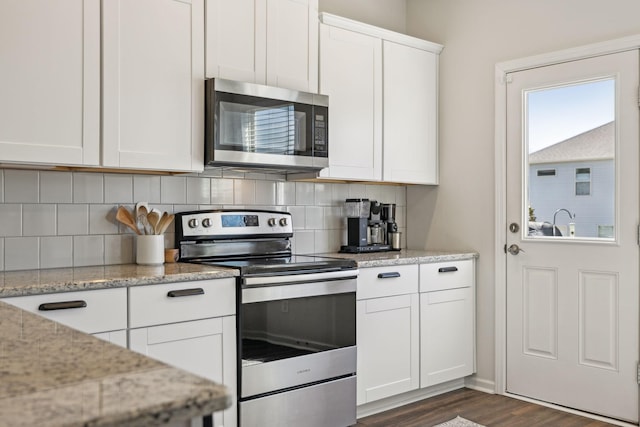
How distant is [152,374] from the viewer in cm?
79

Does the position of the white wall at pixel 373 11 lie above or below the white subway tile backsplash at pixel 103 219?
above

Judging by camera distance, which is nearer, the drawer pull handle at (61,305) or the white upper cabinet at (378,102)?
the drawer pull handle at (61,305)

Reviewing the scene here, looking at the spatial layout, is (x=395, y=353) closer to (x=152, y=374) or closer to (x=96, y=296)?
(x=96, y=296)

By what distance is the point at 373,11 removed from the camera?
13.7 ft

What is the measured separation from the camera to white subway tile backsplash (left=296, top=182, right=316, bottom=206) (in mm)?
3744

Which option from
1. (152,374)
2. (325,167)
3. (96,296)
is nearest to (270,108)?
(325,167)

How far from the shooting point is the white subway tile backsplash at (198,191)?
3254 mm

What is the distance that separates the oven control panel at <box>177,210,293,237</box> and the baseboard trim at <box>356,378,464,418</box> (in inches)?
43.0

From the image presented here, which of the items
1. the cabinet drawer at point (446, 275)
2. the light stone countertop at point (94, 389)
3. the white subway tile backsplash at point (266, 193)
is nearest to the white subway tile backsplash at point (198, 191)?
the white subway tile backsplash at point (266, 193)

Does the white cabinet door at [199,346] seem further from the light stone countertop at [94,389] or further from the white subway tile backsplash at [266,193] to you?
the light stone countertop at [94,389]

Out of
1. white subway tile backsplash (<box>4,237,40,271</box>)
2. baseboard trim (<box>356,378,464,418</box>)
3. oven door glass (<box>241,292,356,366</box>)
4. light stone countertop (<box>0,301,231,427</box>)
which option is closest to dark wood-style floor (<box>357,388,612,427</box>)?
baseboard trim (<box>356,378,464,418</box>)

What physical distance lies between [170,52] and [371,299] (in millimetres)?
1639

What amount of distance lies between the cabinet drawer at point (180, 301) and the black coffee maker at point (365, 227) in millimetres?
1313

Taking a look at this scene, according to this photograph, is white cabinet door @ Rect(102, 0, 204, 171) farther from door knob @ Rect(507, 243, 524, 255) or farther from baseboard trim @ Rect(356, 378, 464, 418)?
door knob @ Rect(507, 243, 524, 255)
